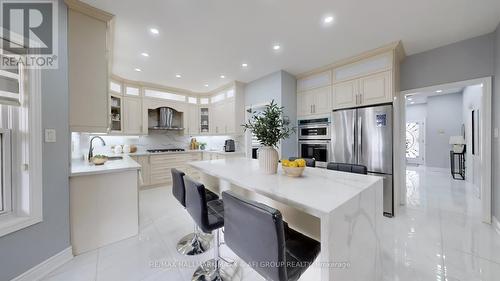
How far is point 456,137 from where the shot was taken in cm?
530

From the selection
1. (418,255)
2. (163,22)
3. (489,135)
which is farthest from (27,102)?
(489,135)

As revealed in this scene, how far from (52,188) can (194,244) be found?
147 cm

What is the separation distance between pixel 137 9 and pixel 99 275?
266cm

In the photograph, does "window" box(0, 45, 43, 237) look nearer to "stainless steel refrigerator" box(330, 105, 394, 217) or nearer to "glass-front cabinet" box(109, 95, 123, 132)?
"glass-front cabinet" box(109, 95, 123, 132)

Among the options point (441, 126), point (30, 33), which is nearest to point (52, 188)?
point (30, 33)

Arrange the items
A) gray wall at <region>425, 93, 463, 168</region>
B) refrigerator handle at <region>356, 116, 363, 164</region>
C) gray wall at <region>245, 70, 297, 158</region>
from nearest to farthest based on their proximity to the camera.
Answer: refrigerator handle at <region>356, 116, 363, 164</region>
gray wall at <region>245, 70, 297, 158</region>
gray wall at <region>425, 93, 463, 168</region>

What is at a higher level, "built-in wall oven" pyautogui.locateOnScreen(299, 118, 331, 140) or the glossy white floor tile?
"built-in wall oven" pyautogui.locateOnScreen(299, 118, 331, 140)

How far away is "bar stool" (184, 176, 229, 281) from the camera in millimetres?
1348

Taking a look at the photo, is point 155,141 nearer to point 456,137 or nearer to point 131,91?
Answer: point 131,91

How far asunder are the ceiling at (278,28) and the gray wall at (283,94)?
398 mm


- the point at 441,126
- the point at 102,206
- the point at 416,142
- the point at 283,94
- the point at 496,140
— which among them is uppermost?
the point at 283,94

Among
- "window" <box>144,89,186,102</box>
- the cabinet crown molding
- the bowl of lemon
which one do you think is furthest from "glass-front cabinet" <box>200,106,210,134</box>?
the bowl of lemon

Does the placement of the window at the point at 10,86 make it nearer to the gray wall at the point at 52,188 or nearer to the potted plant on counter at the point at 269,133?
the gray wall at the point at 52,188

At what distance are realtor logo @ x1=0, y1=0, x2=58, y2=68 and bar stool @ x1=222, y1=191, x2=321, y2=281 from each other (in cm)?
214
